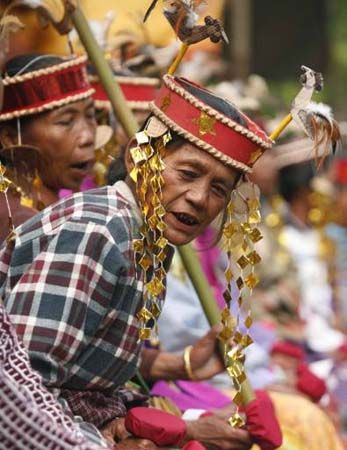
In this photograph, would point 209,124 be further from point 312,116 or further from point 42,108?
point 42,108

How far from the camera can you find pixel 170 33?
22.3 ft

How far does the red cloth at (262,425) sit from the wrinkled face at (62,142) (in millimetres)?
1038

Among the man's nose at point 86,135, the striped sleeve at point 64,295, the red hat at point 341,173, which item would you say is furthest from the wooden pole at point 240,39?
the striped sleeve at point 64,295

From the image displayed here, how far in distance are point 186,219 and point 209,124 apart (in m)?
0.27

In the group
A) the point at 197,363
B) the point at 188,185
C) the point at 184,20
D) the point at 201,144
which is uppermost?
the point at 184,20

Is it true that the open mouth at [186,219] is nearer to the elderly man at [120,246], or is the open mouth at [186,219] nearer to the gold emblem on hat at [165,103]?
the elderly man at [120,246]

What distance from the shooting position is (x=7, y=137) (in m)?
4.48

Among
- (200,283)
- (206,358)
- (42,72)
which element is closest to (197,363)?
(206,358)

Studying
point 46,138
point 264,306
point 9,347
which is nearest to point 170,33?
point 264,306

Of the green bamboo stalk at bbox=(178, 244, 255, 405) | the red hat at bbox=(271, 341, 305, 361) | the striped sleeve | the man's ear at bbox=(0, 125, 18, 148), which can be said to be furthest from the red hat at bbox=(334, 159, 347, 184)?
the striped sleeve

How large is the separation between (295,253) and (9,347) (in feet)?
18.8

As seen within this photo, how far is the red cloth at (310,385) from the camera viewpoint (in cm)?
558

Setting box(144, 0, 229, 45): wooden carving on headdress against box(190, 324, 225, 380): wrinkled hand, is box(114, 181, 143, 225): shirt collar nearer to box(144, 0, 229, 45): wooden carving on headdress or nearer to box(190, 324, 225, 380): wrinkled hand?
box(144, 0, 229, 45): wooden carving on headdress

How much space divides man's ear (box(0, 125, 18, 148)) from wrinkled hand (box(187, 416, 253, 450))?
1.15 metres
